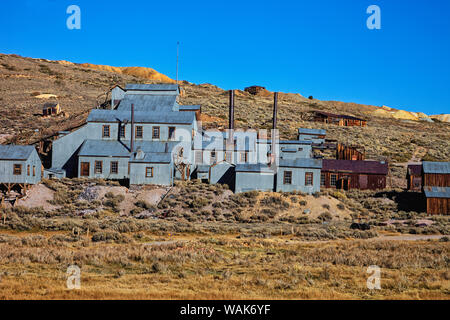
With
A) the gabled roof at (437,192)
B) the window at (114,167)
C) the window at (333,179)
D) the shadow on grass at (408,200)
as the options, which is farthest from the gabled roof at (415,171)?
the window at (114,167)

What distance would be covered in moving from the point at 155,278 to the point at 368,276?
25.5 ft

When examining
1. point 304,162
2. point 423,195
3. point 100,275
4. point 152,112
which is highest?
point 152,112

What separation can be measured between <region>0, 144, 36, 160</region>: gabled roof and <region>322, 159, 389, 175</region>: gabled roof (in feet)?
93.9

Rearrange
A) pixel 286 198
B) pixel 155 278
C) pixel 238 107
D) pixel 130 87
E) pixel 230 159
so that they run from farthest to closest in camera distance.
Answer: pixel 238 107, pixel 130 87, pixel 230 159, pixel 286 198, pixel 155 278

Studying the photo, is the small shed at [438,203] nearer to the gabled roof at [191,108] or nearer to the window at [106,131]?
the gabled roof at [191,108]

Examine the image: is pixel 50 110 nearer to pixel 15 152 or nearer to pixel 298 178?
pixel 15 152

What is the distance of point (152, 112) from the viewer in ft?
163

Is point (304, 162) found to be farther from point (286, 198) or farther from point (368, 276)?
point (368, 276)

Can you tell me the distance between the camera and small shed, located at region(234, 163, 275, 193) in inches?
1564

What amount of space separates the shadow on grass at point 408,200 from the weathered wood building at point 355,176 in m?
2.82

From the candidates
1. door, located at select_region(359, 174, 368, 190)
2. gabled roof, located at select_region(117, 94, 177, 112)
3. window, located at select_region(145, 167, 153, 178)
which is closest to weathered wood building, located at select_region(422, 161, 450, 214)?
door, located at select_region(359, 174, 368, 190)

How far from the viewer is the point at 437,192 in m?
37.8

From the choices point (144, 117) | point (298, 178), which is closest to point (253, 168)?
point (298, 178)
